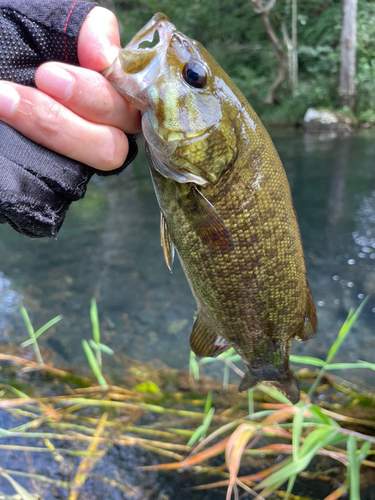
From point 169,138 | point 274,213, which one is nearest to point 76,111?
point 169,138

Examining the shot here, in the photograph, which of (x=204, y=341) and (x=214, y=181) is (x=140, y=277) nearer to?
(x=204, y=341)

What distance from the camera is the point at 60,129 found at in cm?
106

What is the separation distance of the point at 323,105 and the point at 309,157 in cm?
654

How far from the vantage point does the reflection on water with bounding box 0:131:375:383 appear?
10.3ft

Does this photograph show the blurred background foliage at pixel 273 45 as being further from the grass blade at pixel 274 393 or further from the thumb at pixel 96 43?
the thumb at pixel 96 43

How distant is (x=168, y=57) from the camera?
1136 mm

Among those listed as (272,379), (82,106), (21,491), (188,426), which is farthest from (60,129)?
(188,426)

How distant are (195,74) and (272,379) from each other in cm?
129

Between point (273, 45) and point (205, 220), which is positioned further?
point (273, 45)

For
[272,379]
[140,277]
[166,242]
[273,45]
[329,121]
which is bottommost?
[329,121]

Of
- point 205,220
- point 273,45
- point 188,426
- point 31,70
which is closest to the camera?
point 31,70

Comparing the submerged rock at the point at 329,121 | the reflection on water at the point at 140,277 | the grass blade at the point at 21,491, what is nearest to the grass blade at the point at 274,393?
the reflection on water at the point at 140,277

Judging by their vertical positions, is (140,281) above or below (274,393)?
below

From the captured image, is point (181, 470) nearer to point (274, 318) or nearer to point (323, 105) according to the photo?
point (274, 318)
